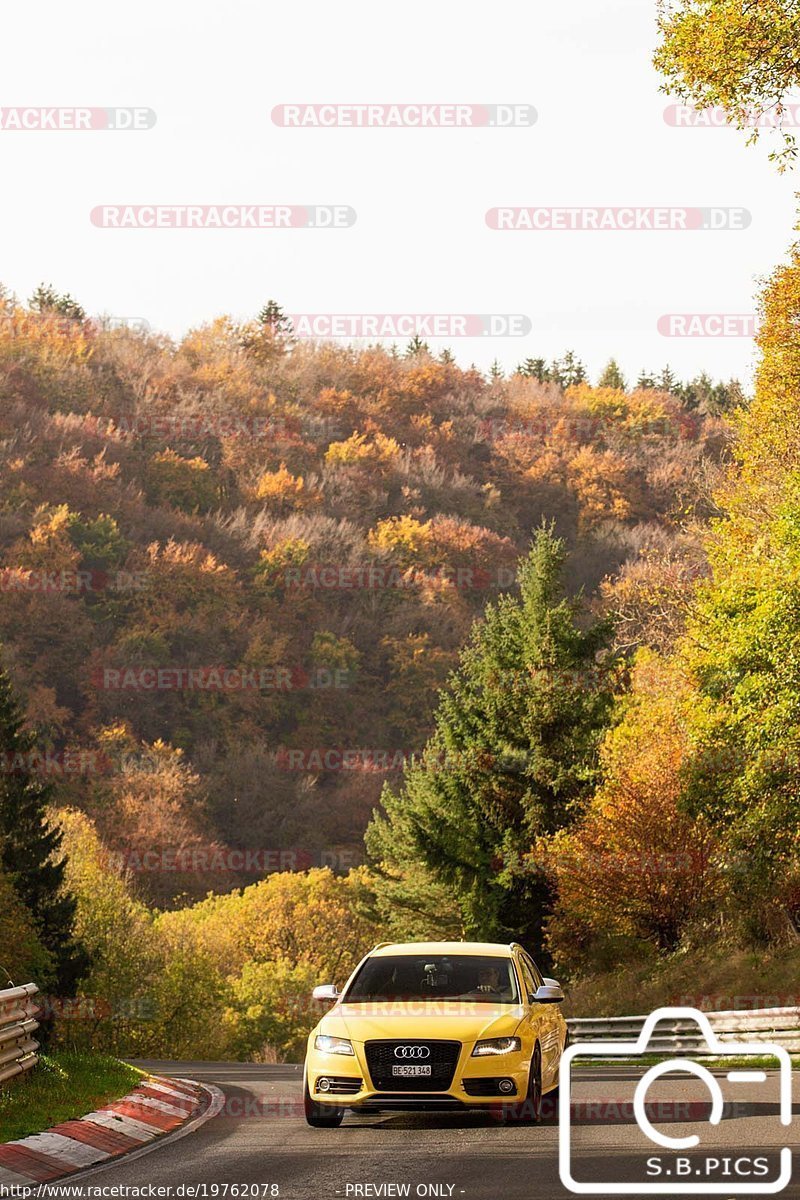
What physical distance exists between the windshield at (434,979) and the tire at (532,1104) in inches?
31.3

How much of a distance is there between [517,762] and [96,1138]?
1480 inches

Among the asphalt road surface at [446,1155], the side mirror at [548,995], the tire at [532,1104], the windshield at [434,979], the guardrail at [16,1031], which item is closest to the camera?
the asphalt road surface at [446,1155]

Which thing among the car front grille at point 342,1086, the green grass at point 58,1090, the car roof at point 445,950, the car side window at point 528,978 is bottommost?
the green grass at point 58,1090

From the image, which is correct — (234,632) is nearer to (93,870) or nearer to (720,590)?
(93,870)

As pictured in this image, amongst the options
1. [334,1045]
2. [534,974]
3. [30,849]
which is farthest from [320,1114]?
[30,849]

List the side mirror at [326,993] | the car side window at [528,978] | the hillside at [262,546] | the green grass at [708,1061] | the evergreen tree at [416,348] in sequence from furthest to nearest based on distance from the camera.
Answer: the evergreen tree at [416,348], the hillside at [262,546], the green grass at [708,1061], the car side window at [528,978], the side mirror at [326,993]

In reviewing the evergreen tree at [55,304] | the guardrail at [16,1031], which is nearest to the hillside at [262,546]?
the evergreen tree at [55,304]

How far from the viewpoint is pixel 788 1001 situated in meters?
33.8

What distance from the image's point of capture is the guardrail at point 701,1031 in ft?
75.8

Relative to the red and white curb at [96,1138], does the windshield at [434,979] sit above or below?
above

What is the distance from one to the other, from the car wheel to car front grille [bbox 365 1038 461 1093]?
23.9 inches

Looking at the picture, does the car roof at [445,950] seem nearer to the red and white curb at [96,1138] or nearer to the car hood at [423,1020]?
the car hood at [423,1020]

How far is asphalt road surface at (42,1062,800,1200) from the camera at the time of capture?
9.65m

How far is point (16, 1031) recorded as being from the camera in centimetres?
1364
